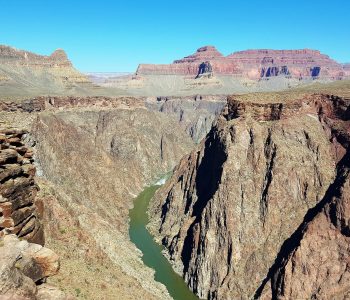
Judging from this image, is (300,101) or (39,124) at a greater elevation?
(300,101)

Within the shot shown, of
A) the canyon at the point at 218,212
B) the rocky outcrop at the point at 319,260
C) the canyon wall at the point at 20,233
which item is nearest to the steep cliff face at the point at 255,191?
the canyon at the point at 218,212

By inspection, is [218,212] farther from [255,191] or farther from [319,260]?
[319,260]

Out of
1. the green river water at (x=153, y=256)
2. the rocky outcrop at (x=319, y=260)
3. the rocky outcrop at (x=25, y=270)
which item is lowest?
the green river water at (x=153, y=256)

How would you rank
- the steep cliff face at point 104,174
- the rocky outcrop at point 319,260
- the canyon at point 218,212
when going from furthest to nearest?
the rocky outcrop at point 319,260 < the steep cliff face at point 104,174 < the canyon at point 218,212

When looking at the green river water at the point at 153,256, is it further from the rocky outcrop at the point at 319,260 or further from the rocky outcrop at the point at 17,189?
the rocky outcrop at the point at 17,189

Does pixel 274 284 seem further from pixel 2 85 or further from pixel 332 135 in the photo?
pixel 2 85

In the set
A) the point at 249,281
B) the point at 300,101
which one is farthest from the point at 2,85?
the point at 249,281
